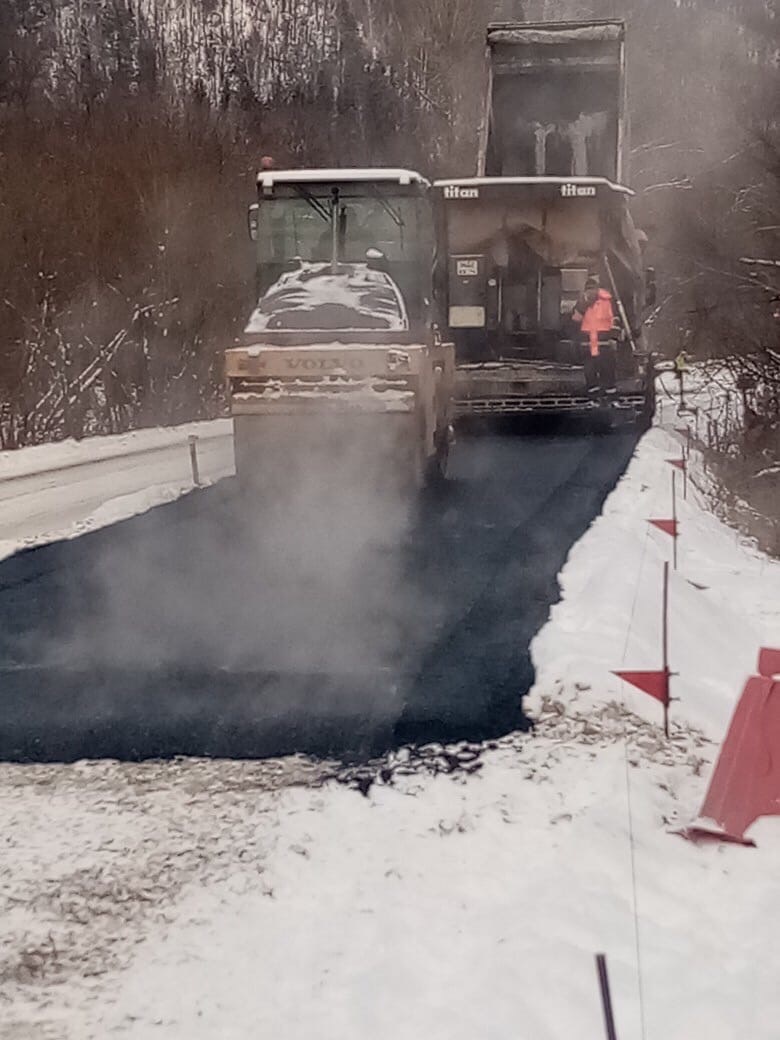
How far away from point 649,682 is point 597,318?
12423 mm

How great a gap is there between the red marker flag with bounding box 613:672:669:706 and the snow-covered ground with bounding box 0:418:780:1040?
0.11m

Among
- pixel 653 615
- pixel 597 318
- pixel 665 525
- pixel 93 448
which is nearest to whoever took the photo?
pixel 653 615

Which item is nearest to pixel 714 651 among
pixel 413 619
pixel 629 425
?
pixel 413 619

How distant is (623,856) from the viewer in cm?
480

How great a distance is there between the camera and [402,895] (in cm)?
447

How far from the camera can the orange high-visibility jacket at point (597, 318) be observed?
18.1 m

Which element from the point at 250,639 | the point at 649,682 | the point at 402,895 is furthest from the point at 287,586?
the point at 402,895

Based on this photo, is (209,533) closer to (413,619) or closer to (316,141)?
(413,619)

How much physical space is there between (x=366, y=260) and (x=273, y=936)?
34.3 ft

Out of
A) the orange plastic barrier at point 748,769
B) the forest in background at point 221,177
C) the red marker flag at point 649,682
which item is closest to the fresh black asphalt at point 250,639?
the red marker flag at point 649,682

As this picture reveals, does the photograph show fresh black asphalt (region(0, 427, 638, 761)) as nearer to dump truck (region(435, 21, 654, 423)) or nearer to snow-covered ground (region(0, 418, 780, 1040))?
snow-covered ground (region(0, 418, 780, 1040))

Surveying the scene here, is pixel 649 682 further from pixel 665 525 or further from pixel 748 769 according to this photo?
pixel 665 525

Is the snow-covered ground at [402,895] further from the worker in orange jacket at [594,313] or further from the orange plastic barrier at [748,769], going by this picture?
the worker in orange jacket at [594,313]

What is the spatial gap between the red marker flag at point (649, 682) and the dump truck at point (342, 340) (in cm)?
619
